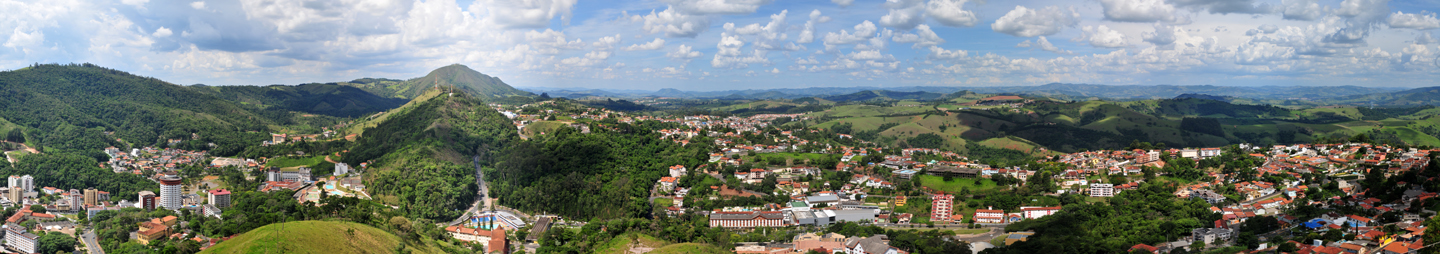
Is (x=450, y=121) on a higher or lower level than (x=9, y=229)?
higher

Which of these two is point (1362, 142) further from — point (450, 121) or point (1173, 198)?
point (450, 121)

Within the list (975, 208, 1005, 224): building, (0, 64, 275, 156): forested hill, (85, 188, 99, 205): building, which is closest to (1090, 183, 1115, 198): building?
(975, 208, 1005, 224): building

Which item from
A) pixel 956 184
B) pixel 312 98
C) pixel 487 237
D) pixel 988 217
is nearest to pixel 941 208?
pixel 988 217

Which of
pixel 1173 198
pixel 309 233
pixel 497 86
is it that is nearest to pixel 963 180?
pixel 1173 198

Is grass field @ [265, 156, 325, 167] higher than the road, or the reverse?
grass field @ [265, 156, 325, 167]

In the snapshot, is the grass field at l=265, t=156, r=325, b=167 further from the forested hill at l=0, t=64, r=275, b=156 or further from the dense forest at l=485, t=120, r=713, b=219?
the dense forest at l=485, t=120, r=713, b=219

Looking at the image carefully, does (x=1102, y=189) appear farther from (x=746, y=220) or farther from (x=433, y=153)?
(x=433, y=153)

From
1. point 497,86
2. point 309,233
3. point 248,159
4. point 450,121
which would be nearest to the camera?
point 309,233
